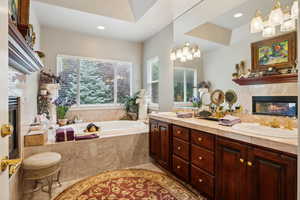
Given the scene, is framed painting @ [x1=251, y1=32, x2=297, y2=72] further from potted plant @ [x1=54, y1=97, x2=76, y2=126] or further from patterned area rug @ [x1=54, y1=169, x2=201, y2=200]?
potted plant @ [x1=54, y1=97, x2=76, y2=126]

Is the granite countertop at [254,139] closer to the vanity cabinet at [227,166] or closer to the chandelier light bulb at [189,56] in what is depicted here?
the vanity cabinet at [227,166]

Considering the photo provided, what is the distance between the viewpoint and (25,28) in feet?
5.22

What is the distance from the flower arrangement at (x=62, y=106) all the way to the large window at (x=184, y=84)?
7.97 ft

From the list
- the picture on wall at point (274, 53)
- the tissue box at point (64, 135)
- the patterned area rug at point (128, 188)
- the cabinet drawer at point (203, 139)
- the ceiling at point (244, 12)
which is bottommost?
the patterned area rug at point (128, 188)

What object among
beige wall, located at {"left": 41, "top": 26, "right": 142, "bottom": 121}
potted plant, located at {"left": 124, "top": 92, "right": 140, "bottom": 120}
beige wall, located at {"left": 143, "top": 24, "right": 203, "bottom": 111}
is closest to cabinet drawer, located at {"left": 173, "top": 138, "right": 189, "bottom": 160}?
beige wall, located at {"left": 143, "top": 24, "right": 203, "bottom": 111}

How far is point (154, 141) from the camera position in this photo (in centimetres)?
254

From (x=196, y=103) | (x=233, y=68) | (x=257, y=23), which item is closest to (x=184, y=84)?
(x=196, y=103)

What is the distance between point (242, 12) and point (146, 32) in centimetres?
217

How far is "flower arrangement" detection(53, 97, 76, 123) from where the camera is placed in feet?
10.8

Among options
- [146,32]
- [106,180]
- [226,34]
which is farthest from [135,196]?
[146,32]

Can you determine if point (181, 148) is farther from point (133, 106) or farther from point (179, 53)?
point (133, 106)

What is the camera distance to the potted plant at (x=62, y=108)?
3.21m

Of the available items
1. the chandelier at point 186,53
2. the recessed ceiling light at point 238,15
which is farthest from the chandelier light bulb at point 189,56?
the recessed ceiling light at point 238,15

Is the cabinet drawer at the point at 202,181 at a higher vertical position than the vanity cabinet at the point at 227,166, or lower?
lower
